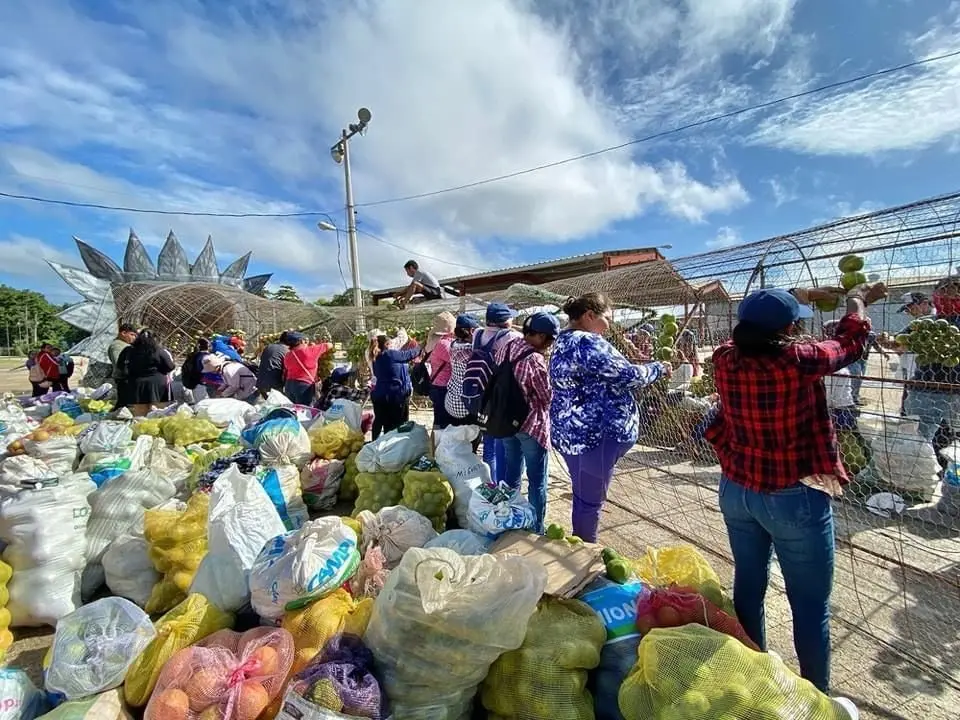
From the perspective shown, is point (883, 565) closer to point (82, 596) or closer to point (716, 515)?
point (716, 515)

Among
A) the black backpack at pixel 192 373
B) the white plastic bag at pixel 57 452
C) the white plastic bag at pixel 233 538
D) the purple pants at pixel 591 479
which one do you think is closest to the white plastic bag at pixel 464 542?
the purple pants at pixel 591 479

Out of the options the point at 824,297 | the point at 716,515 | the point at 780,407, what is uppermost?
the point at 824,297

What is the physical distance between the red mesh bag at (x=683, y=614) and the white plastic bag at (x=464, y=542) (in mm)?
848

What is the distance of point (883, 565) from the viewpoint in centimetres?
287

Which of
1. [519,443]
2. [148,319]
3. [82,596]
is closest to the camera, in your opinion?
[82,596]

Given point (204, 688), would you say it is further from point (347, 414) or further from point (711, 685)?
point (347, 414)

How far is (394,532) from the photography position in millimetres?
2611

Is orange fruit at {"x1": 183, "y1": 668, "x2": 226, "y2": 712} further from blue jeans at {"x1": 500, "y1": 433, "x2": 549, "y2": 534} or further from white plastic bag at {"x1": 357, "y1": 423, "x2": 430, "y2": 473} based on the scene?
white plastic bag at {"x1": 357, "y1": 423, "x2": 430, "y2": 473}

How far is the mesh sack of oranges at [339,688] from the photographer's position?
138cm

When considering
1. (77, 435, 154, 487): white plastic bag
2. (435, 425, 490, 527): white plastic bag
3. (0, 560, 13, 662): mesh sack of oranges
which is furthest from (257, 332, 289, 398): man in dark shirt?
(0, 560, 13, 662): mesh sack of oranges

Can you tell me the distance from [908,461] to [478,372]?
327cm

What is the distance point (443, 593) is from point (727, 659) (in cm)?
79

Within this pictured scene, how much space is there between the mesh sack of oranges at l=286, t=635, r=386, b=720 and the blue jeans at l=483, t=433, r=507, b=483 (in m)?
2.00

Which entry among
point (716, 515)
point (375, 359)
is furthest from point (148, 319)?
point (716, 515)
